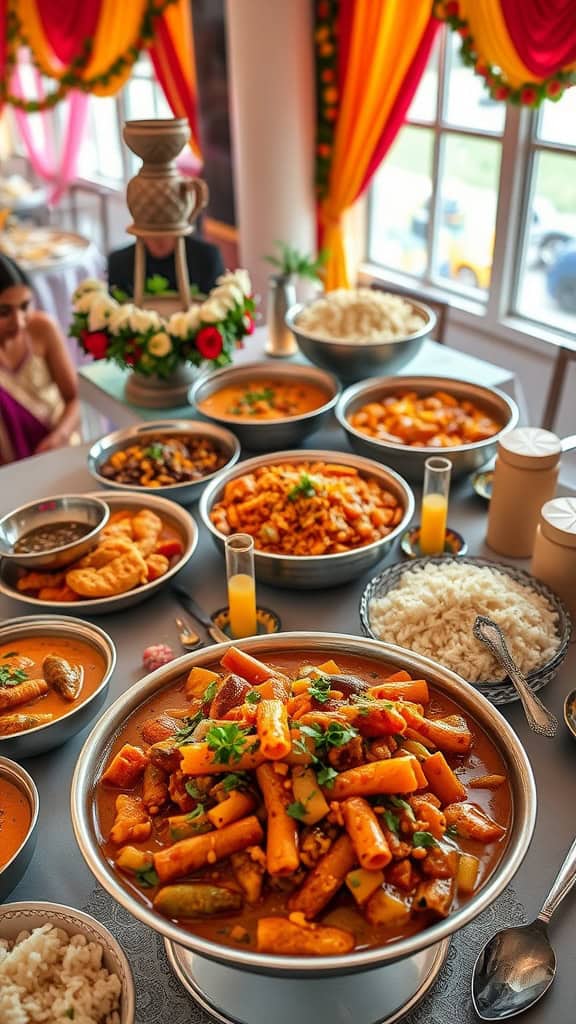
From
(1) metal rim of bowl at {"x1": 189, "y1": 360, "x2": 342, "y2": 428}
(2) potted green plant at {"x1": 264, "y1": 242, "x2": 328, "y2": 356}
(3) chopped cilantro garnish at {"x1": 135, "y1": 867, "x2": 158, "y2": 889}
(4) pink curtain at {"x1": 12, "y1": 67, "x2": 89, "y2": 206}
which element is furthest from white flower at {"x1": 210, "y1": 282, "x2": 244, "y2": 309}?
(4) pink curtain at {"x1": 12, "y1": 67, "x2": 89, "y2": 206}

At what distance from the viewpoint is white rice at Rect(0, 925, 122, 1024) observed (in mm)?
900

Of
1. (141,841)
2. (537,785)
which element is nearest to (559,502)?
(537,785)

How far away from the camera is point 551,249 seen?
370 centimetres

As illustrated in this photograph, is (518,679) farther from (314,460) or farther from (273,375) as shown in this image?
(273,375)

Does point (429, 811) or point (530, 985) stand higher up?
point (429, 811)

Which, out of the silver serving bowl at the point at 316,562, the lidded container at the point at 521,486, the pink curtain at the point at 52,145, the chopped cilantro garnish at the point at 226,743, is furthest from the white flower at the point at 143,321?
the pink curtain at the point at 52,145

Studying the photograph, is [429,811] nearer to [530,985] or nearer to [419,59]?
[530,985]

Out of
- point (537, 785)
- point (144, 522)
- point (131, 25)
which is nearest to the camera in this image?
point (537, 785)

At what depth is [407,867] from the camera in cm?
93

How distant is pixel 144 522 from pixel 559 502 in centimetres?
80

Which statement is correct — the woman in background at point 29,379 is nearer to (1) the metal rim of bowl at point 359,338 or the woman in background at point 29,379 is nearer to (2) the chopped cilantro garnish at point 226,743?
(1) the metal rim of bowl at point 359,338

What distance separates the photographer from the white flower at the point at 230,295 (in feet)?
7.19

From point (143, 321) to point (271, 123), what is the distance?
7.77ft

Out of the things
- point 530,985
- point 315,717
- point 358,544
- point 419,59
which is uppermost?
point 419,59
